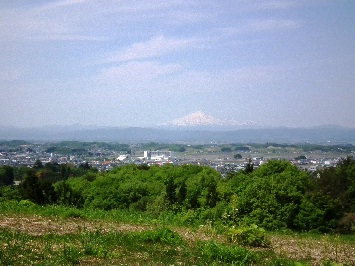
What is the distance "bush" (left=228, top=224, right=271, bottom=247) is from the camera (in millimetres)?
11523

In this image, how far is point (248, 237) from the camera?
1156 cm

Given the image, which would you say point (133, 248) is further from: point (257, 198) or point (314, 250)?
point (257, 198)

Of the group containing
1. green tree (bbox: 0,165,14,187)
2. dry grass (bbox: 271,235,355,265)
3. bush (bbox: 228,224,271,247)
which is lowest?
green tree (bbox: 0,165,14,187)

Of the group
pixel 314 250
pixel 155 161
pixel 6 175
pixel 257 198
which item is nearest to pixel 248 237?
pixel 314 250

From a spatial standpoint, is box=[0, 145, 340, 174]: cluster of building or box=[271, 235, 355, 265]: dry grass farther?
box=[0, 145, 340, 174]: cluster of building

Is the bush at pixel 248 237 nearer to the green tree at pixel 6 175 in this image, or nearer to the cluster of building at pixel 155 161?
the cluster of building at pixel 155 161

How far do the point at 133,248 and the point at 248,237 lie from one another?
11.0ft

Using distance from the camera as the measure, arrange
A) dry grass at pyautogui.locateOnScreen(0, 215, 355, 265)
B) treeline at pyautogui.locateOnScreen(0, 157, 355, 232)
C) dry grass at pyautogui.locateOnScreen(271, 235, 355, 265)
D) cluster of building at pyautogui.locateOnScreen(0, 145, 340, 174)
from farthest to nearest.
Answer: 1. cluster of building at pyautogui.locateOnScreen(0, 145, 340, 174)
2. treeline at pyautogui.locateOnScreen(0, 157, 355, 232)
3. dry grass at pyautogui.locateOnScreen(0, 215, 355, 265)
4. dry grass at pyautogui.locateOnScreen(271, 235, 355, 265)

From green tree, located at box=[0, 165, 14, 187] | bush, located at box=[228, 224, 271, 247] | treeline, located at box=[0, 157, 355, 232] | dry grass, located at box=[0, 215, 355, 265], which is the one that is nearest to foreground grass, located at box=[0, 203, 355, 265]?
dry grass, located at box=[0, 215, 355, 265]

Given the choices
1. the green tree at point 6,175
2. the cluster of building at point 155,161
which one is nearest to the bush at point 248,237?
the cluster of building at point 155,161

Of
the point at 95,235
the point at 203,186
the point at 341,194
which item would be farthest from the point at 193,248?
the point at 341,194

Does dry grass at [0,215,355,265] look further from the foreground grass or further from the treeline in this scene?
the treeline

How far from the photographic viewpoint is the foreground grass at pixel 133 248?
8.56m

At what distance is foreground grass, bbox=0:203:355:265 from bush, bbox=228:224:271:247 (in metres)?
0.29
